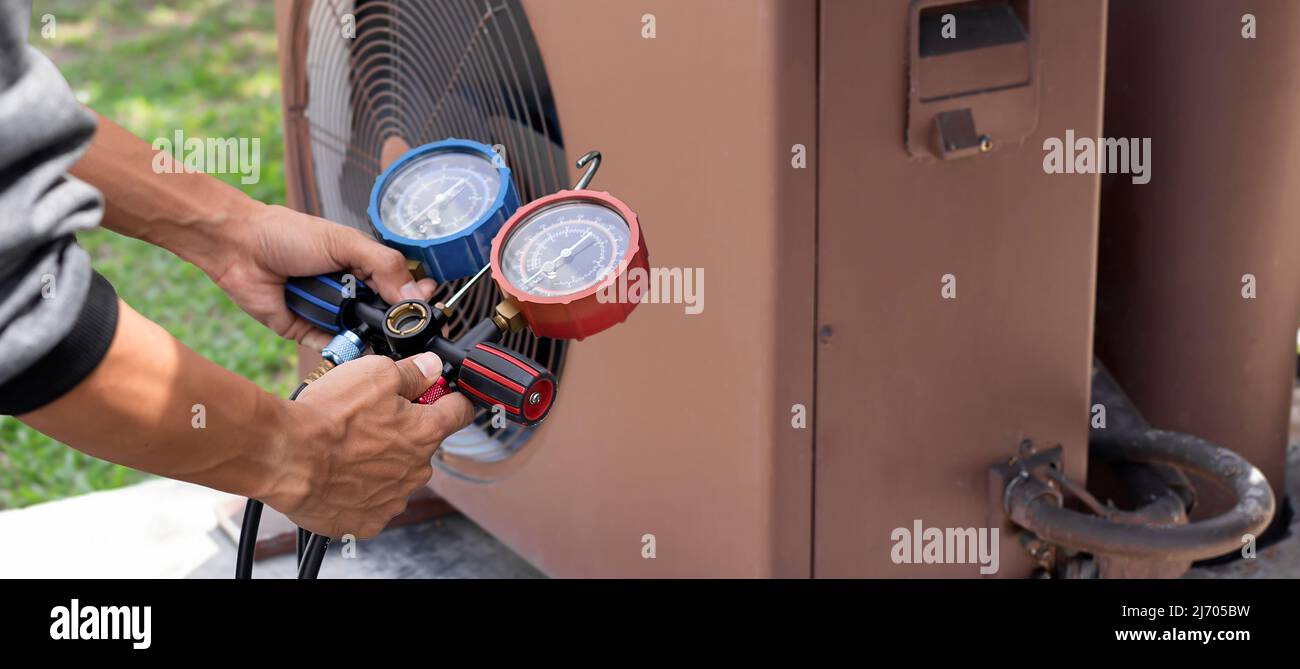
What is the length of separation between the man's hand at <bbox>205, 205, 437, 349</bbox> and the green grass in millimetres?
1679

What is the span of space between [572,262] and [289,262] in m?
0.47

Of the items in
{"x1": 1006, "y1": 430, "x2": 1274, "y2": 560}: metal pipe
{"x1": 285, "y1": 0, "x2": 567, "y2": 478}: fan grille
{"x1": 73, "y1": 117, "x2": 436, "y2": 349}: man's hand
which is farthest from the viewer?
{"x1": 285, "y1": 0, "x2": 567, "y2": 478}: fan grille

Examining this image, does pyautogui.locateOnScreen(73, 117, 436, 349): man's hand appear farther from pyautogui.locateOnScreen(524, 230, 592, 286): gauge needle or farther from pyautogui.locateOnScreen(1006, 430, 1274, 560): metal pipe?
pyautogui.locateOnScreen(1006, 430, 1274, 560): metal pipe

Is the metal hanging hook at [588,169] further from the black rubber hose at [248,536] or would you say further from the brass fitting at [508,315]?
the black rubber hose at [248,536]

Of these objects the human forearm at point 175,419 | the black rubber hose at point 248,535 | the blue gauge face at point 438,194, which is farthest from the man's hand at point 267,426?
the blue gauge face at point 438,194

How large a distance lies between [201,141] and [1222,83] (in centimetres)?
365

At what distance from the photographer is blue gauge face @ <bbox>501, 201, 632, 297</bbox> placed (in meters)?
1.42

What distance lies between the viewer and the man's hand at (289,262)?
1.61 metres

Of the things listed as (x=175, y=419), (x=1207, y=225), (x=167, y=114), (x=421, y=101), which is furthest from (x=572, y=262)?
(x=167, y=114)

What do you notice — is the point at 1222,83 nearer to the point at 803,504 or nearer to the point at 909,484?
the point at 909,484

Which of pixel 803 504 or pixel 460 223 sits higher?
pixel 460 223

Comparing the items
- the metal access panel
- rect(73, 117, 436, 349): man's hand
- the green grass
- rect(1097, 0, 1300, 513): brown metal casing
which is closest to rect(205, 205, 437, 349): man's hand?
rect(73, 117, 436, 349): man's hand

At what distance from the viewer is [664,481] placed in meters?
1.88
